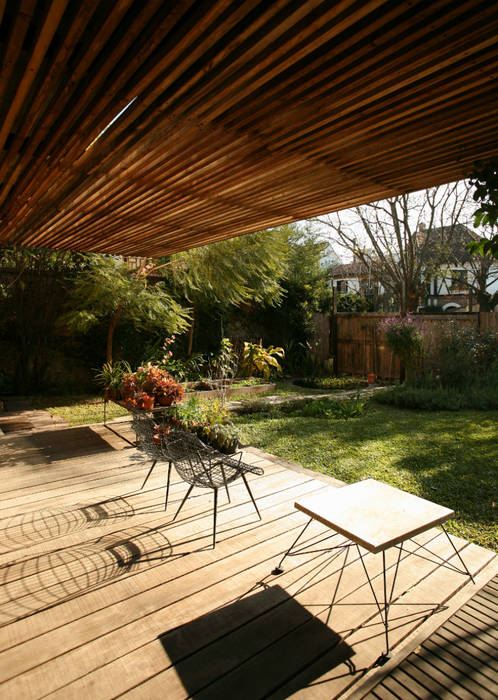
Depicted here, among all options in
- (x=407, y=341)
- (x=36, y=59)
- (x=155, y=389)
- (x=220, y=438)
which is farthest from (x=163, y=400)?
(x=407, y=341)

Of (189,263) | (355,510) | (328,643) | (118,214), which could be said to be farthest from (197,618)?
(189,263)

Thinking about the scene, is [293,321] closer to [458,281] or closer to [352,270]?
[458,281]

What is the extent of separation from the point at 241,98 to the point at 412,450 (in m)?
4.54

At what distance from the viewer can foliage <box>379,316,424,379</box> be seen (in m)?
8.73

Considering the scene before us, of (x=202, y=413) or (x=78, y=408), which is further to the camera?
(x=78, y=408)

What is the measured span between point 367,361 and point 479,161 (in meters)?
9.15

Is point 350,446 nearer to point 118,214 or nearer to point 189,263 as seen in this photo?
point 118,214

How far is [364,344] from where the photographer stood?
36.9 ft

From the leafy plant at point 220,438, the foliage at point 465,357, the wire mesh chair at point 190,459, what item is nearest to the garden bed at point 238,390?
the foliage at point 465,357

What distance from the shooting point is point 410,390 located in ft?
26.5

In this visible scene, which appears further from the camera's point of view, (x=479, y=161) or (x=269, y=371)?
(x=269, y=371)

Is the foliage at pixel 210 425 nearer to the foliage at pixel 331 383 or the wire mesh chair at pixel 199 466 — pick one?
the wire mesh chair at pixel 199 466

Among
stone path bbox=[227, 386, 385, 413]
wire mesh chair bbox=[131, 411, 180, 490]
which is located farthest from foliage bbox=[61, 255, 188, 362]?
wire mesh chair bbox=[131, 411, 180, 490]

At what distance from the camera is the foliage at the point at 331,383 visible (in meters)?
9.93
